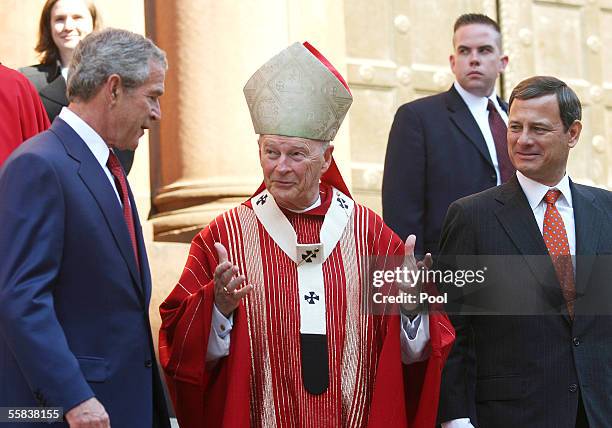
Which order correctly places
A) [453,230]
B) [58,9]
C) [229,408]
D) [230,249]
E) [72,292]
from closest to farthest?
1. [72,292]
2. [229,408]
3. [230,249]
4. [453,230]
5. [58,9]

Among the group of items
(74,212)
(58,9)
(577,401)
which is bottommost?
(577,401)

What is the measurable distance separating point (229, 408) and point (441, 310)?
91cm

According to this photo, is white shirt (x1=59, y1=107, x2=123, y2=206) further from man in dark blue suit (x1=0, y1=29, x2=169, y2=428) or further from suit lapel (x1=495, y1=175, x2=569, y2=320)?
suit lapel (x1=495, y1=175, x2=569, y2=320)

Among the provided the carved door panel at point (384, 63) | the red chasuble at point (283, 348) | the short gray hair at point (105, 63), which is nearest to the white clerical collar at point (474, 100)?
the red chasuble at point (283, 348)

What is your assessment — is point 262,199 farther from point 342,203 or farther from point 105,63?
point 105,63

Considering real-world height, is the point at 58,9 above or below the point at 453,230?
above

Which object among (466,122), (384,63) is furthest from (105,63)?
(384,63)

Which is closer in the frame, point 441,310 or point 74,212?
point 74,212

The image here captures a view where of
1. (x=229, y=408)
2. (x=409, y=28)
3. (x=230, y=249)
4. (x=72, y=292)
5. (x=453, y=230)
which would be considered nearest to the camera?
(x=72, y=292)

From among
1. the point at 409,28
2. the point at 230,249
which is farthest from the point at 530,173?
the point at 409,28

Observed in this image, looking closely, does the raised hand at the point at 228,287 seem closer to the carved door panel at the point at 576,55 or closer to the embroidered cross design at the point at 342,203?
the embroidered cross design at the point at 342,203

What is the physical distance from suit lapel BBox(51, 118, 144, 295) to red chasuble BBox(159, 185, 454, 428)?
1.36ft

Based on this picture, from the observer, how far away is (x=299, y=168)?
5.03m

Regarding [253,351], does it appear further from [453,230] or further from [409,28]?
[409,28]
